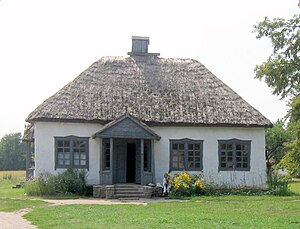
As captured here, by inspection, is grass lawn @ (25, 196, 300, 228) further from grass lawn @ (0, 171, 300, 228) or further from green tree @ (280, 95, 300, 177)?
green tree @ (280, 95, 300, 177)

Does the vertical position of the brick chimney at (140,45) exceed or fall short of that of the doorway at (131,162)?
it exceeds it

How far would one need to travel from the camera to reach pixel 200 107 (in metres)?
27.9

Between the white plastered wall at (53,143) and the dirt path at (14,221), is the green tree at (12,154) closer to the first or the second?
the white plastered wall at (53,143)

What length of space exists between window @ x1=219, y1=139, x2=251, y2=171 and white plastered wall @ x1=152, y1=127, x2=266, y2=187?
22cm

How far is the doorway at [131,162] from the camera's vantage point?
90.9ft

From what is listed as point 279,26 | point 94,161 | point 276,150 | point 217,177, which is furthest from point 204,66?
point 276,150

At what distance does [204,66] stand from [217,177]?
7.50m

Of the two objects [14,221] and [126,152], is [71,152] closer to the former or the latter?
[126,152]

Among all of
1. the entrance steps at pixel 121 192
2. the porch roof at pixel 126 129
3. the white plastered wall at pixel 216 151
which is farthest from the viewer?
the white plastered wall at pixel 216 151

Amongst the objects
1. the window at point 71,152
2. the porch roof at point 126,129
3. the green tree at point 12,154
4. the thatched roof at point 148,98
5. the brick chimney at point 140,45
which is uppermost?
the brick chimney at point 140,45

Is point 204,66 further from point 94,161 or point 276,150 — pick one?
point 276,150

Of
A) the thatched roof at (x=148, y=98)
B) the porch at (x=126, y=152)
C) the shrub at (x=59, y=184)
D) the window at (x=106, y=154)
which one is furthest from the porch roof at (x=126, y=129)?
the shrub at (x=59, y=184)

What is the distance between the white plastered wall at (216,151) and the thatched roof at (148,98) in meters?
0.66

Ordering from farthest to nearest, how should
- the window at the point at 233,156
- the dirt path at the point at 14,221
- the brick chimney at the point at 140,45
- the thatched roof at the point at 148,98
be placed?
the brick chimney at the point at 140,45, the window at the point at 233,156, the thatched roof at the point at 148,98, the dirt path at the point at 14,221
